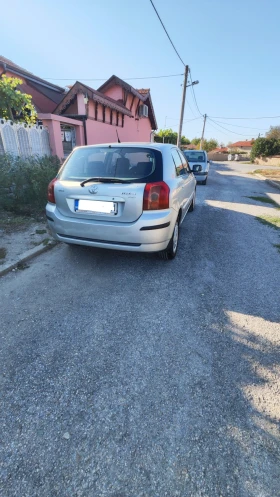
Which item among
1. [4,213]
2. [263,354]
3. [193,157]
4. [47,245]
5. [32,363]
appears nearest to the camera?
[32,363]

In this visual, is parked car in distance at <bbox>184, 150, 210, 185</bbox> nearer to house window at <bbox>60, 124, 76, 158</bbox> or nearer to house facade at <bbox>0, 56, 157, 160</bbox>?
house facade at <bbox>0, 56, 157, 160</bbox>

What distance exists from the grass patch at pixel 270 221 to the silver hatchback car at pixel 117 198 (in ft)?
11.4

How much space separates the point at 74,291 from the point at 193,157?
11.7 m

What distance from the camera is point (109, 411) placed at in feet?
5.25

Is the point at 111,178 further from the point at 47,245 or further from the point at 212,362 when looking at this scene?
the point at 212,362

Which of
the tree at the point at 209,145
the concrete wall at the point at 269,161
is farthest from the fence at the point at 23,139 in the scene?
the tree at the point at 209,145

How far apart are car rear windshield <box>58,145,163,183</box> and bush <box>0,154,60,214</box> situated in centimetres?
219

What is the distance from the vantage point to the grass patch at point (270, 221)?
570 cm

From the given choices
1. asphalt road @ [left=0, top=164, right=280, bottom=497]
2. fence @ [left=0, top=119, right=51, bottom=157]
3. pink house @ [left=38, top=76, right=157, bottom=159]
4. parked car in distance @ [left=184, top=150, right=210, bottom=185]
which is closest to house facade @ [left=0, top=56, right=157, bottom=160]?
pink house @ [left=38, top=76, right=157, bottom=159]

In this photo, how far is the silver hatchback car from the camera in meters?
2.84

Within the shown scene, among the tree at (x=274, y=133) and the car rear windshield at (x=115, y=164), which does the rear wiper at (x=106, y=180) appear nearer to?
the car rear windshield at (x=115, y=164)

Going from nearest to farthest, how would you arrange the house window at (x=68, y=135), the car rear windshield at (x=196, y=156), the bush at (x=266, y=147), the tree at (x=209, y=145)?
the house window at (x=68, y=135), the car rear windshield at (x=196, y=156), the bush at (x=266, y=147), the tree at (x=209, y=145)

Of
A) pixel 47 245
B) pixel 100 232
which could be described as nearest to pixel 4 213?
pixel 47 245

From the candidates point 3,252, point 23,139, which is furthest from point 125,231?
point 23,139
